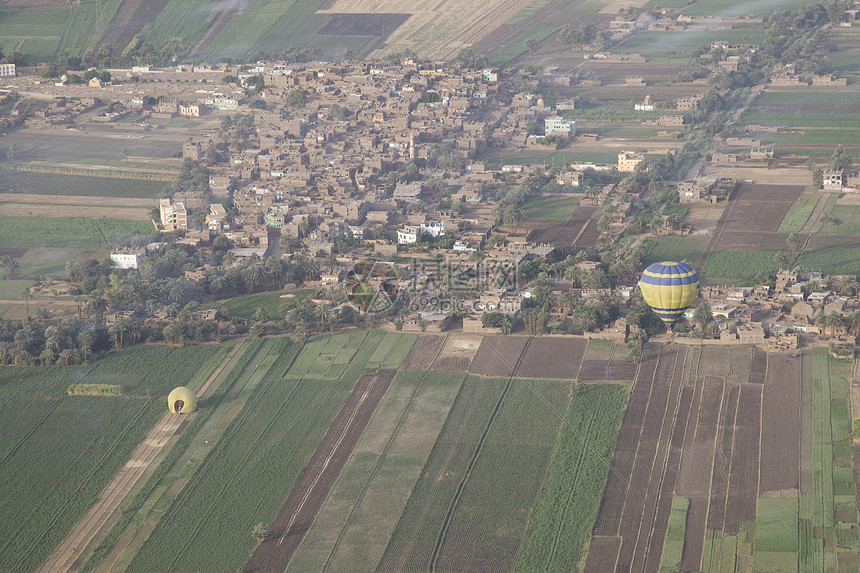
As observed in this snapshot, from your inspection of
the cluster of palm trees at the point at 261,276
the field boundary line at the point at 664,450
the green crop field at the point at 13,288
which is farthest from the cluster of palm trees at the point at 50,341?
the field boundary line at the point at 664,450

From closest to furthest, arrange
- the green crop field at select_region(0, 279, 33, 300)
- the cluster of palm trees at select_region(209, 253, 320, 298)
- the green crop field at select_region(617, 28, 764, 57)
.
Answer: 1. the green crop field at select_region(0, 279, 33, 300)
2. the cluster of palm trees at select_region(209, 253, 320, 298)
3. the green crop field at select_region(617, 28, 764, 57)

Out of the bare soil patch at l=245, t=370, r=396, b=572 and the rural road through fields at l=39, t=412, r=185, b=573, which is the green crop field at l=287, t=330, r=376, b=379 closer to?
the bare soil patch at l=245, t=370, r=396, b=572

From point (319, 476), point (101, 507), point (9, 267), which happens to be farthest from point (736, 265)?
point (9, 267)

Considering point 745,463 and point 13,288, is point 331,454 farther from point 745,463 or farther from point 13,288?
point 13,288

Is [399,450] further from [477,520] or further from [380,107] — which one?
[380,107]

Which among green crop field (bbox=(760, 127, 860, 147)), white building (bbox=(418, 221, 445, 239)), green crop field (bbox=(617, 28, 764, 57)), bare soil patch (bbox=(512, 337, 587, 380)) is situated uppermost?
bare soil patch (bbox=(512, 337, 587, 380))

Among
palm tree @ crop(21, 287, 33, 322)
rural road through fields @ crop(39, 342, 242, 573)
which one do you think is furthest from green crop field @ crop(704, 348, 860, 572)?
palm tree @ crop(21, 287, 33, 322)

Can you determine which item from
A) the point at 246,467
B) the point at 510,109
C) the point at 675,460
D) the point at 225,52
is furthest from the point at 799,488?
the point at 225,52
